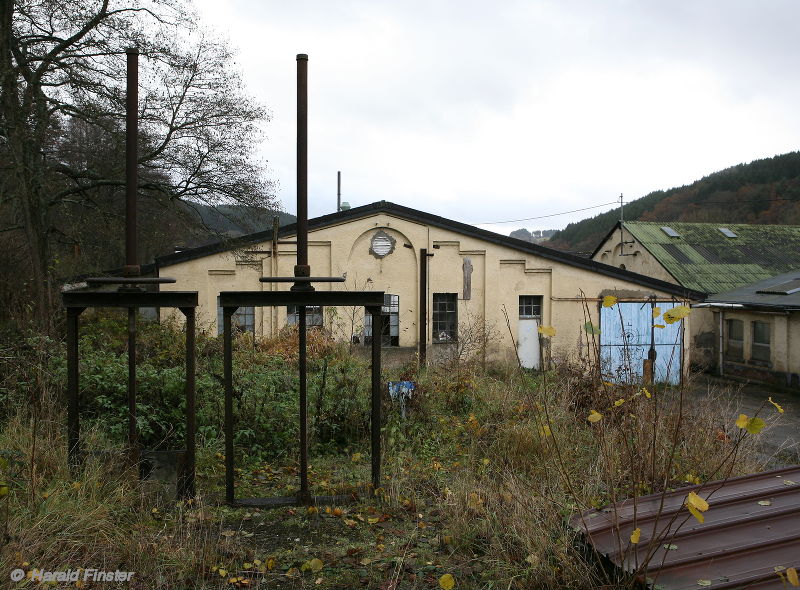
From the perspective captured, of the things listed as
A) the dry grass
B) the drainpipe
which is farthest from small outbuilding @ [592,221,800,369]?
the dry grass

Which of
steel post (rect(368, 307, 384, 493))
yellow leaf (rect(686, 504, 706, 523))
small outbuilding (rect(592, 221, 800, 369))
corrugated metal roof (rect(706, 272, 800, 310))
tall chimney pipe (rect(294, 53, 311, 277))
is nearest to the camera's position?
yellow leaf (rect(686, 504, 706, 523))

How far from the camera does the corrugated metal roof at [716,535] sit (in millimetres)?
3000

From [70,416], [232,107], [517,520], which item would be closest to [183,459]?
[70,416]

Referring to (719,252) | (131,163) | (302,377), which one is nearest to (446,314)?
(302,377)

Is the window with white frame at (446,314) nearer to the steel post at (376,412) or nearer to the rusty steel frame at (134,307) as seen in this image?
the steel post at (376,412)

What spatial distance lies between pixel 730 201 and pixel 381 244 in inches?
1673

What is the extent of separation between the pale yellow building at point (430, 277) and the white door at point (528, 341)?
34 mm

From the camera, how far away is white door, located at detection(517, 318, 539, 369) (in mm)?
20578

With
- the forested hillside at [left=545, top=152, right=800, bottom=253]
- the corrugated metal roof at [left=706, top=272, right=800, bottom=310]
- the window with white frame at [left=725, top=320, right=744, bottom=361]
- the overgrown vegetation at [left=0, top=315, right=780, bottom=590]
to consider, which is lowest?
the window with white frame at [left=725, top=320, right=744, bottom=361]

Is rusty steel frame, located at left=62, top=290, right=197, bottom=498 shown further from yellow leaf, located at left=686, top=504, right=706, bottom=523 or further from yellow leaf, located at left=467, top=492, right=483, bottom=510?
yellow leaf, located at left=686, top=504, right=706, bottom=523

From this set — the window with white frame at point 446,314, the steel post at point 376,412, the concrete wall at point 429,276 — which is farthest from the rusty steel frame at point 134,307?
the window with white frame at point 446,314

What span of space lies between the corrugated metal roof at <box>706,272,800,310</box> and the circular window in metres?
14.0

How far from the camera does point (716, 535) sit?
3.39m

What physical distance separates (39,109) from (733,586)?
616 inches
